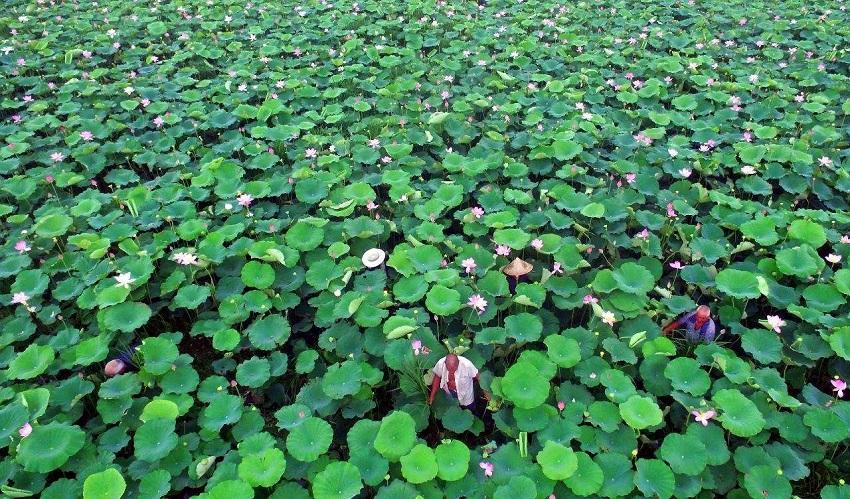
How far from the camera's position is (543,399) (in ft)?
8.18

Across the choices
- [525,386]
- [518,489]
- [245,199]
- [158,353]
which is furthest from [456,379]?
[245,199]

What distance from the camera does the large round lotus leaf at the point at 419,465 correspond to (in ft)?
7.34

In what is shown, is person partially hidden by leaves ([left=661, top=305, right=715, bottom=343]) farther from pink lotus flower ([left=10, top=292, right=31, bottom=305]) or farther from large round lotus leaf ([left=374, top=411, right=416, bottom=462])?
pink lotus flower ([left=10, top=292, right=31, bottom=305])

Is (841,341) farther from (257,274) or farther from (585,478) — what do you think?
(257,274)

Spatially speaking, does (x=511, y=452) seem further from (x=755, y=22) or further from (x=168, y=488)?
(x=755, y=22)

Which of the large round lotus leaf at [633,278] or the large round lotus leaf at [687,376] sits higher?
the large round lotus leaf at [633,278]

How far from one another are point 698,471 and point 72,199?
3.92 metres

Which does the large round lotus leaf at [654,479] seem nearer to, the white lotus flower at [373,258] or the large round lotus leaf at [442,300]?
the large round lotus leaf at [442,300]

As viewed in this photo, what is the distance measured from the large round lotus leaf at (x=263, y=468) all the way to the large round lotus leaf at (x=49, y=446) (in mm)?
692

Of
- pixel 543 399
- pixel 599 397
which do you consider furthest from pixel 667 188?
pixel 543 399

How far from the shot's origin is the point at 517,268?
123 inches

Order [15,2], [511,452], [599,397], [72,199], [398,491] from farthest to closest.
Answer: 1. [15,2]
2. [72,199]
3. [599,397]
4. [511,452]
5. [398,491]

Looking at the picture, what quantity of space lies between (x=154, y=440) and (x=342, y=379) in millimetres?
792

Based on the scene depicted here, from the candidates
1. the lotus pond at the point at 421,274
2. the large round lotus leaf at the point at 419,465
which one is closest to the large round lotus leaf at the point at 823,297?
the lotus pond at the point at 421,274
